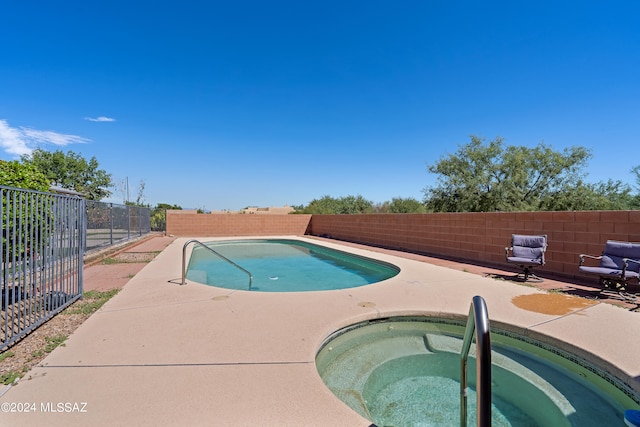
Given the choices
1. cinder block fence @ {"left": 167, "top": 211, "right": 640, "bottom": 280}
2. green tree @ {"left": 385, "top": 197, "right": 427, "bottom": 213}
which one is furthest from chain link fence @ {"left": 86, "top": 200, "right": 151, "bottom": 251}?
green tree @ {"left": 385, "top": 197, "right": 427, "bottom": 213}

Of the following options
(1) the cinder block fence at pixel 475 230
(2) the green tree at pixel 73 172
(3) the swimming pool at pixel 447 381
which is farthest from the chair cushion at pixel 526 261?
(2) the green tree at pixel 73 172

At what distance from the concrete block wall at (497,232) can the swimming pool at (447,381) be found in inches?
148

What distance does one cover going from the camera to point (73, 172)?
2084cm

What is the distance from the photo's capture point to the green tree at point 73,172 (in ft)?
64.2

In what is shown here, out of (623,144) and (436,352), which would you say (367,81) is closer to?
(436,352)

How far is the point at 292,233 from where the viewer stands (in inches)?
704

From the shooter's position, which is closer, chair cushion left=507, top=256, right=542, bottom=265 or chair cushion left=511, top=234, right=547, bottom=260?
chair cushion left=507, top=256, right=542, bottom=265

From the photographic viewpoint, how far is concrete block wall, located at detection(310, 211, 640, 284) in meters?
5.18

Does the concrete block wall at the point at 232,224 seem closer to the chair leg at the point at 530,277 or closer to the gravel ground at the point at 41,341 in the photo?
the gravel ground at the point at 41,341

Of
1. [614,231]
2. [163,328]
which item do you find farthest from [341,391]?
[614,231]

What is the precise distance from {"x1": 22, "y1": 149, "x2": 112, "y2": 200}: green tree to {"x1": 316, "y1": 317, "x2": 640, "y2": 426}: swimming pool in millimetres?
21533

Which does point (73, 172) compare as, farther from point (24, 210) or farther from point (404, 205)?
point (404, 205)

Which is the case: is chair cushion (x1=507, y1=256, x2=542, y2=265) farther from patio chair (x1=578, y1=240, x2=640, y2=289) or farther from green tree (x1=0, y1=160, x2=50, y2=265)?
green tree (x1=0, y1=160, x2=50, y2=265)

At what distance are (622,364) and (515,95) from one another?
46.8 ft
